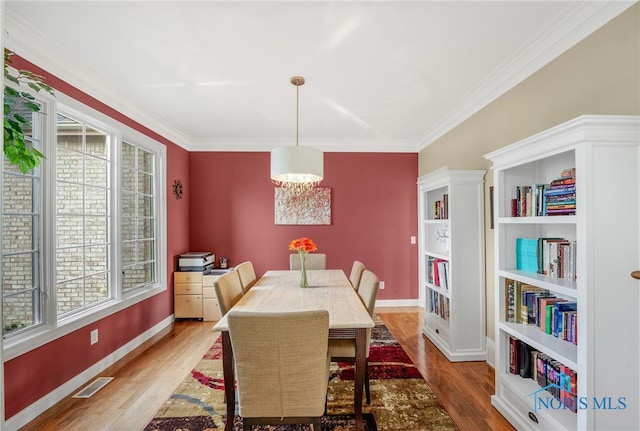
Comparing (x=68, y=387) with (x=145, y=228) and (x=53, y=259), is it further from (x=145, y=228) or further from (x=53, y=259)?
(x=145, y=228)

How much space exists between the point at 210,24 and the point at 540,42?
2220mm

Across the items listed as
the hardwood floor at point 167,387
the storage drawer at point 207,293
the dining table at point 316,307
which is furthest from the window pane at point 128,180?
the dining table at point 316,307

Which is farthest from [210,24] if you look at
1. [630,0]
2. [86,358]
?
[86,358]

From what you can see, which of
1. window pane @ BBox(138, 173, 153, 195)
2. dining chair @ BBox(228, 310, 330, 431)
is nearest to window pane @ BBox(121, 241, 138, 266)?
window pane @ BBox(138, 173, 153, 195)

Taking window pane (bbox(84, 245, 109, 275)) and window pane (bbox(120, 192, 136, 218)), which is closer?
window pane (bbox(84, 245, 109, 275))

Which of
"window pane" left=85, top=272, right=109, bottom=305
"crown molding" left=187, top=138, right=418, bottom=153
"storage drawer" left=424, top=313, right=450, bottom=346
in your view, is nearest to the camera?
"window pane" left=85, top=272, right=109, bottom=305

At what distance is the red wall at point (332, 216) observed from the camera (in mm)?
4973

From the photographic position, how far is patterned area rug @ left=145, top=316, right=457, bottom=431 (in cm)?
221

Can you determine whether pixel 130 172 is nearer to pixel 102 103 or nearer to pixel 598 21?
pixel 102 103

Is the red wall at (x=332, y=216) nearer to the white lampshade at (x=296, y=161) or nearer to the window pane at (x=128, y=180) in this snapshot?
the window pane at (x=128, y=180)

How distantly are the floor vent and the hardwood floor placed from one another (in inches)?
2.0

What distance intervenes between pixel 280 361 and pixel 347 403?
107 centimetres

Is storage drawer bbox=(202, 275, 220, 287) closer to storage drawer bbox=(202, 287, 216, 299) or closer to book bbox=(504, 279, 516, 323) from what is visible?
storage drawer bbox=(202, 287, 216, 299)

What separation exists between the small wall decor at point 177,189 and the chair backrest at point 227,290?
2174 millimetres
